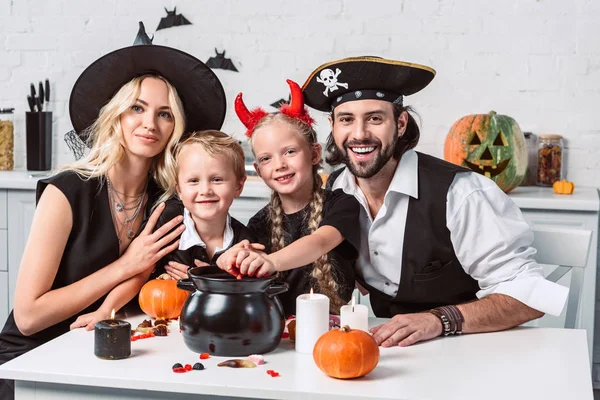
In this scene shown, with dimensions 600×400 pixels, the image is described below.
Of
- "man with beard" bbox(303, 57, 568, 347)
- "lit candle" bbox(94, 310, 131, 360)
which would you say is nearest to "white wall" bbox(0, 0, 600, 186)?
"man with beard" bbox(303, 57, 568, 347)

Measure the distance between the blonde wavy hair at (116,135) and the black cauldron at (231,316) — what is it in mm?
650

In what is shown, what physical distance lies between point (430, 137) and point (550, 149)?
572mm

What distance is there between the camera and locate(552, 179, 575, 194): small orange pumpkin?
3.67 metres

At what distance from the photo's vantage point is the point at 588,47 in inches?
156

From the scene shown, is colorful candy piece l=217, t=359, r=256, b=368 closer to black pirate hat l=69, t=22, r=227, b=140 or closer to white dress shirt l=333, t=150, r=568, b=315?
white dress shirt l=333, t=150, r=568, b=315

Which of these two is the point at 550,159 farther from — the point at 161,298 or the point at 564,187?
the point at 161,298

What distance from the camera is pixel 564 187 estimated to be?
368 centimetres

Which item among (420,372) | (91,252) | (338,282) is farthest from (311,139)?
(420,372)

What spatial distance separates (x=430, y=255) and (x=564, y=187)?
5.35 ft

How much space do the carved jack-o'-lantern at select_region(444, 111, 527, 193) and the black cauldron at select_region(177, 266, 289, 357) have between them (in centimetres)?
220

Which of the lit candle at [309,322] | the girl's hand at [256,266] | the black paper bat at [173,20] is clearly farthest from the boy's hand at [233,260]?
the black paper bat at [173,20]

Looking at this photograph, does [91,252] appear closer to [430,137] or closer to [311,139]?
[311,139]

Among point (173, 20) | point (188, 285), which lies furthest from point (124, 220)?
point (173, 20)

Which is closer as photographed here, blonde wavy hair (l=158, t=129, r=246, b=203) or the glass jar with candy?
blonde wavy hair (l=158, t=129, r=246, b=203)
